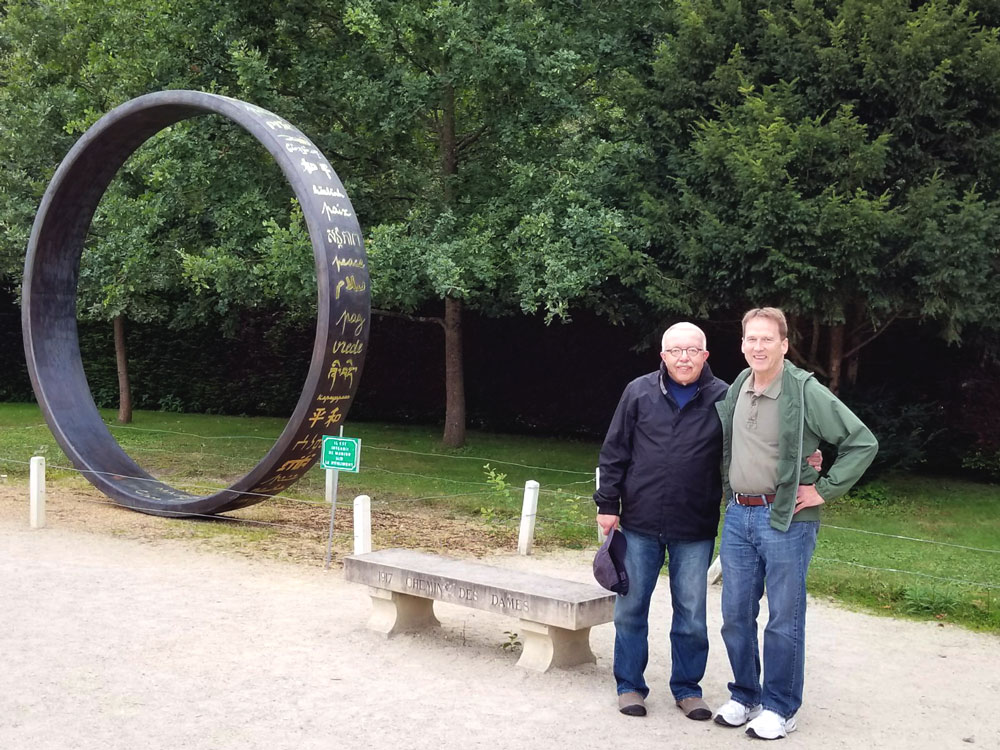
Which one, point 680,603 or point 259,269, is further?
point 259,269

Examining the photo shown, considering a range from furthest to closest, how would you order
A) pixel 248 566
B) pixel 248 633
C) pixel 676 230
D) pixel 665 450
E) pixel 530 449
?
pixel 530 449, pixel 676 230, pixel 248 566, pixel 248 633, pixel 665 450

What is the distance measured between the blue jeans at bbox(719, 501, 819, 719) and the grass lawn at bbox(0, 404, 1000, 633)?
9.90 ft

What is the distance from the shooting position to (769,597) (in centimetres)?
484

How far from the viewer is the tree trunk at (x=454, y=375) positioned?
15500mm

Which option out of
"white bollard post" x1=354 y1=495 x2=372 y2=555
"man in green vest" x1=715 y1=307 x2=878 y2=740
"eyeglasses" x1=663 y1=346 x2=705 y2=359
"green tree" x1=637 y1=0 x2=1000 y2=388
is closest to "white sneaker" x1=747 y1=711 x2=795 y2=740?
"man in green vest" x1=715 y1=307 x2=878 y2=740

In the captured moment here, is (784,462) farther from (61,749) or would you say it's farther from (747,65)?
(747,65)

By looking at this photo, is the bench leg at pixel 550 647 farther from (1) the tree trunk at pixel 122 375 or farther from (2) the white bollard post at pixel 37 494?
(1) the tree trunk at pixel 122 375

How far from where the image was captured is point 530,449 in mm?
16359

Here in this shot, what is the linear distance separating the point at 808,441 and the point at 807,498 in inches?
9.9

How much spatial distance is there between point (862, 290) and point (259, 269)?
6631 millimetres

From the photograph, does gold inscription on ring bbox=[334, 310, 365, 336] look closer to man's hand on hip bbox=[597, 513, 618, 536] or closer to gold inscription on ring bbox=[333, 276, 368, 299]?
gold inscription on ring bbox=[333, 276, 368, 299]

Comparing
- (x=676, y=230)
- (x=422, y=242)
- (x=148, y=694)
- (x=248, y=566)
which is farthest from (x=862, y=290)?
(x=148, y=694)

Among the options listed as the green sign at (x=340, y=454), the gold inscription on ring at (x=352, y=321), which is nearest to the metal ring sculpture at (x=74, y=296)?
the gold inscription on ring at (x=352, y=321)

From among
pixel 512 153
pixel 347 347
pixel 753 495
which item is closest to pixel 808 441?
pixel 753 495
